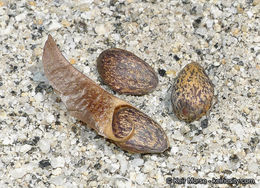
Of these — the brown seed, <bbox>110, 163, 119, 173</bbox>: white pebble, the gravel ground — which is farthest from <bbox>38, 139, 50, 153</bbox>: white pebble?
<bbox>110, 163, 119, 173</bbox>: white pebble

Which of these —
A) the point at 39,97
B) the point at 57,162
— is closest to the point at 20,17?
the point at 39,97

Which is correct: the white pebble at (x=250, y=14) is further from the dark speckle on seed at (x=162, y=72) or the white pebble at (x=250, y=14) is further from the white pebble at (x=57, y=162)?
the white pebble at (x=57, y=162)

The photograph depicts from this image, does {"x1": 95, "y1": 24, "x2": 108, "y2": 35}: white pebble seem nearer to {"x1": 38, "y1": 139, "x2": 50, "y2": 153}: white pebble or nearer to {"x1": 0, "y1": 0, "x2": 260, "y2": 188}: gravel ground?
{"x1": 0, "y1": 0, "x2": 260, "y2": 188}: gravel ground

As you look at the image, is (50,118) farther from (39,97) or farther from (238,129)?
(238,129)

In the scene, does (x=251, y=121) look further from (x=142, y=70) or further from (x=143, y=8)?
(x=143, y=8)

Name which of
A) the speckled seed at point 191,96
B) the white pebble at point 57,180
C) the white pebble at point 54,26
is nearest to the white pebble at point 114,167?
the white pebble at point 57,180

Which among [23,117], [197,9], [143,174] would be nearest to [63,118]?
[23,117]
